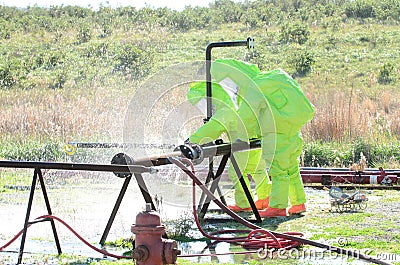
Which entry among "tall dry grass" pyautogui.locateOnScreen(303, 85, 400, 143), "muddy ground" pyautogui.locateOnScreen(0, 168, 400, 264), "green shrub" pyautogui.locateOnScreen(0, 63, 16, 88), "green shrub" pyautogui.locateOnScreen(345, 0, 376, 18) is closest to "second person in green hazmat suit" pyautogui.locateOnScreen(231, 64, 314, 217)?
"muddy ground" pyautogui.locateOnScreen(0, 168, 400, 264)

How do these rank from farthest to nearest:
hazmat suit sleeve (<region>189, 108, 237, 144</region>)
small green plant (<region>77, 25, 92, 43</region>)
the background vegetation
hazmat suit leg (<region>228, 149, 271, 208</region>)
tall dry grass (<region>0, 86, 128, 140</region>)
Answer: small green plant (<region>77, 25, 92, 43</region>), tall dry grass (<region>0, 86, 128, 140</region>), the background vegetation, hazmat suit leg (<region>228, 149, 271, 208</region>), hazmat suit sleeve (<region>189, 108, 237, 144</region>)

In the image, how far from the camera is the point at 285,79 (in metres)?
10.8

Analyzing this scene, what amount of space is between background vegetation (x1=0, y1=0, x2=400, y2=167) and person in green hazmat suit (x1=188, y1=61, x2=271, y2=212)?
450 cm

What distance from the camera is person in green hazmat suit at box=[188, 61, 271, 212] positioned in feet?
33.3

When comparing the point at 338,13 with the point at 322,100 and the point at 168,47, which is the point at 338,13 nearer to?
the point at 168,47

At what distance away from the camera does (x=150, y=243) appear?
6.37 meters

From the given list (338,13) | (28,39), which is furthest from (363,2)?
(28,39)

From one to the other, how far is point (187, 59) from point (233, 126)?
21659mm

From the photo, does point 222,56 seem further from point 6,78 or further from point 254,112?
point 254,112

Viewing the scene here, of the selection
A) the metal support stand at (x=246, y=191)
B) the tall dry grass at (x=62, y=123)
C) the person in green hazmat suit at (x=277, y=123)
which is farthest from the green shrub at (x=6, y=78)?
the metal support stand at (x=246, y=191)

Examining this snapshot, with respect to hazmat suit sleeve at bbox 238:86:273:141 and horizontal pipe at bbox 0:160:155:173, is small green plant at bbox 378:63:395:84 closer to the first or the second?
hazmat suit sleeve at bbox 238:86:273:141

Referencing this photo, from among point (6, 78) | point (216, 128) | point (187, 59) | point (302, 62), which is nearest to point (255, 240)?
point (216, 128)

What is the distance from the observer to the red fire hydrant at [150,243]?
20.8ft

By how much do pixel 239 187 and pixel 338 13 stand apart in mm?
28648
